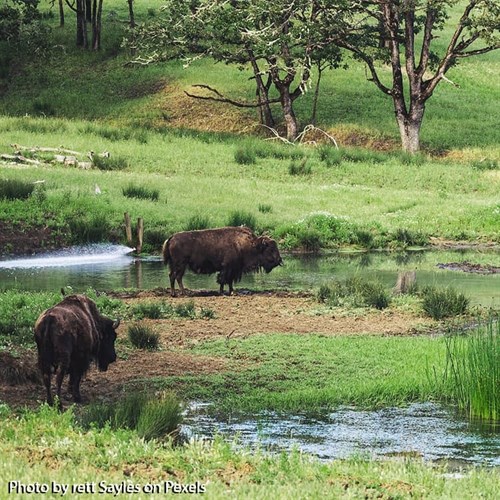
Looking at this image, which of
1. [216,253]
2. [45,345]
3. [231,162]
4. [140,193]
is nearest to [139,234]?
[140,193]

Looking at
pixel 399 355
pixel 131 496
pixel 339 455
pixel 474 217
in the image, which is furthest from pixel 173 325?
pixel 474 217

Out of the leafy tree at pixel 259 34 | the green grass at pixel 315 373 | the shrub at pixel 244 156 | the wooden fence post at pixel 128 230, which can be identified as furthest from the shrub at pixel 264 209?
the green grass at pixel 315 373

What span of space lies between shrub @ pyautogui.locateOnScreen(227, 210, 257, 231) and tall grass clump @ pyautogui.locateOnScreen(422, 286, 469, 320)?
1188 centimetres

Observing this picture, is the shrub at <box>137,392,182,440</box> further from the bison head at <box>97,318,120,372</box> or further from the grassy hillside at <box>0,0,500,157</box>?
the grassy hillside at <box>0,0,500,157</box>

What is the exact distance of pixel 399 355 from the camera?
16719mm

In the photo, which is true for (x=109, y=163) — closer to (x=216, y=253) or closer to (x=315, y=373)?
(x=216, y=253)

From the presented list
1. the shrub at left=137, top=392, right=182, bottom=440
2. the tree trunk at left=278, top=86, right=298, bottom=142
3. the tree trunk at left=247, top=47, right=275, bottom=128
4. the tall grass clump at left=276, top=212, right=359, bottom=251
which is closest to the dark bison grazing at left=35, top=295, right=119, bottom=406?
the shrub at left=137, top=392, right=182, bottom=440

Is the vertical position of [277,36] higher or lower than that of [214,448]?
higher

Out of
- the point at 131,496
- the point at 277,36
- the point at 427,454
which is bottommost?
the point at 427,454

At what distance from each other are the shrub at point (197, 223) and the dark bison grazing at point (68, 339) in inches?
667

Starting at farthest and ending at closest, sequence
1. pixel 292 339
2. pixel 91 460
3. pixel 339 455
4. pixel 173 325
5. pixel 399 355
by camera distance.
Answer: pixel 173 325
pixel 292 339
pixel 399 355
pixel 339 455
pixel 91 460

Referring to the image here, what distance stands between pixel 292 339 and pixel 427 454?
20.0 ft

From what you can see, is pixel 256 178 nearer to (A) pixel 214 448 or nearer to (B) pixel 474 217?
(B) pixel 474 217

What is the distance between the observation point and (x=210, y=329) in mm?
18953
